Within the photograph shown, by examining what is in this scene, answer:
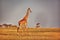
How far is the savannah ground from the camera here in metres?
2.07

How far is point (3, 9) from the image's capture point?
86.2 inches

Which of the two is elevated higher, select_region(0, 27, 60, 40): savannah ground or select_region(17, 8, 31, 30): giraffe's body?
select_region(17, 8, 31, 30): giraffe's body

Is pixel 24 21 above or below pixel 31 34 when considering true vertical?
above

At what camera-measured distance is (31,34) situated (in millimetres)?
2084

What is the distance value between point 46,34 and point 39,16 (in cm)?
32

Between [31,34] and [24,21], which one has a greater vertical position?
[24,21]

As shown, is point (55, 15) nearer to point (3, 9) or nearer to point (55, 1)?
point (55, 1)

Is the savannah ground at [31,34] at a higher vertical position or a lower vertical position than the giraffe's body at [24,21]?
lower

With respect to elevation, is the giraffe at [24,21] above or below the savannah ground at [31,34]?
above

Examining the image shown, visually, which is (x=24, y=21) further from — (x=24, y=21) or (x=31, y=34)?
(x=31, y=34)

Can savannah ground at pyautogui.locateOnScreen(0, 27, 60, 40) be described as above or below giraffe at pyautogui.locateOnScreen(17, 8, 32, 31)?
below

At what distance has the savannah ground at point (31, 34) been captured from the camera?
81.4 inches

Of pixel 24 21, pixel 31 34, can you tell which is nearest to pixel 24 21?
pixel 24 21

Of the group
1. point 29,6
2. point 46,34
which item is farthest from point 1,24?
point 46,34
